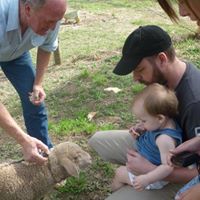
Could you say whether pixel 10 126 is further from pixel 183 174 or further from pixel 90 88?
pixel 90 88

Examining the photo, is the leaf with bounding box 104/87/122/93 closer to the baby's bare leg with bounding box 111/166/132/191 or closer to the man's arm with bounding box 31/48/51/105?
the man's arm with bounding box 31/48/51/105

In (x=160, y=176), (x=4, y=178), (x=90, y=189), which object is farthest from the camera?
(x=90, y=189)

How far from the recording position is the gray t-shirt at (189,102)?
2.53m

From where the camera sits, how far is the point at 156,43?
273cm

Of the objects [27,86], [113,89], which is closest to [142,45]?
[27,86]

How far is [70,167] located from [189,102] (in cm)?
101

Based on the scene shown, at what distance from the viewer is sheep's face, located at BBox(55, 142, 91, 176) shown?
124 inches

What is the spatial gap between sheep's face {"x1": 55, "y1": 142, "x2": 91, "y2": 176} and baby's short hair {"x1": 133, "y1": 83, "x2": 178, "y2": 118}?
78 centimetres

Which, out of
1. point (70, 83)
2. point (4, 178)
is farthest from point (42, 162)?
point (70, 83)

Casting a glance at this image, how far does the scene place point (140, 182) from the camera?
2.73m

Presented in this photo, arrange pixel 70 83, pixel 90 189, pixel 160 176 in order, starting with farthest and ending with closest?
1. pixel 70 83
2. pixel 90 189
3. pixel 160 176

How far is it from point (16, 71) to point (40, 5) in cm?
95

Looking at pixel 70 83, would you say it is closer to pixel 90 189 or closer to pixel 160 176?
pixel 90 189

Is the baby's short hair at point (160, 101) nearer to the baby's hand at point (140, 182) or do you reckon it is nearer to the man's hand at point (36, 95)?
the baby's hand at point (140, 182)
